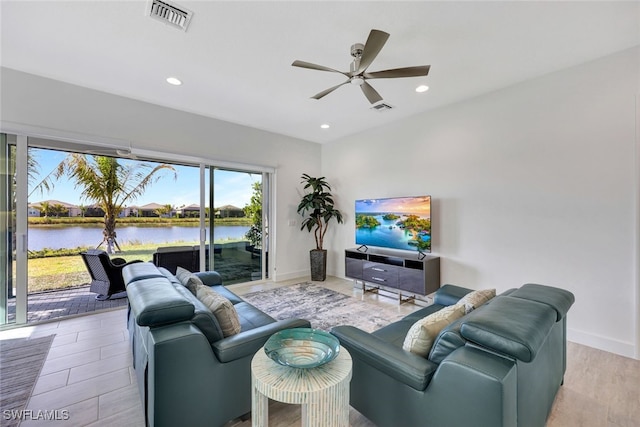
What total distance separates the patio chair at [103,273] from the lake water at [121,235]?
254 millimetres

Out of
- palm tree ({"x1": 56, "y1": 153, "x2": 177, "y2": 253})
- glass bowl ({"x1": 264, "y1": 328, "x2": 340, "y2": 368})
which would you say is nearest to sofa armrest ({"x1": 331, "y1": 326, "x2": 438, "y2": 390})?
glass bowl ({"x1": 264, "y1": 328, "x2": 340, "y2": 368})

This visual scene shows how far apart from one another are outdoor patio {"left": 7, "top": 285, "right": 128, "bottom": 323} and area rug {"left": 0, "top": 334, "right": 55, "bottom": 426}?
0.58 meters

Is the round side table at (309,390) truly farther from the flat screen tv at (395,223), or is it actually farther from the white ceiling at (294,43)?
the flat screen tv at (395,223)

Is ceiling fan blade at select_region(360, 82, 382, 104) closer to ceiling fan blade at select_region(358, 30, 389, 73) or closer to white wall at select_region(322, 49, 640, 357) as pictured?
ceiling fan blade at select_region(358, 30, 389, 73)

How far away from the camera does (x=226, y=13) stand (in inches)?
81.0

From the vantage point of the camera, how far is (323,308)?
12.0 feet

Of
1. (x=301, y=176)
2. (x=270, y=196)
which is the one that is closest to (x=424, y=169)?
(x=301, y=176)

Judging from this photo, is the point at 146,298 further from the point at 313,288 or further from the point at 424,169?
the point at 424,169

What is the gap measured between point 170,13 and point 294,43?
100 centimetres

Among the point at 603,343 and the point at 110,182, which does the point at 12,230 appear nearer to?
the point at 110,182

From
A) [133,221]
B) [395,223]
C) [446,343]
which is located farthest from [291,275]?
[446,343]

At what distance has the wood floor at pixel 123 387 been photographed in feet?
5.61

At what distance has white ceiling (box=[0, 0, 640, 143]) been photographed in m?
2.02

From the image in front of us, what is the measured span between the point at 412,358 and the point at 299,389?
→ 2.06ft
